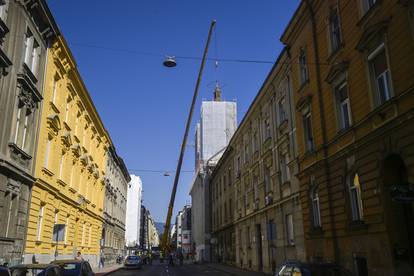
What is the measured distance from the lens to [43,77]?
21.1 metres

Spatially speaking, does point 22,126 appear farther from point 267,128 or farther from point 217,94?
point 217,94

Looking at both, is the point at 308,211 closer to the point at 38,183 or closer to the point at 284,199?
the point at 284,199

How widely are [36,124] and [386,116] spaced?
15753 millimetres

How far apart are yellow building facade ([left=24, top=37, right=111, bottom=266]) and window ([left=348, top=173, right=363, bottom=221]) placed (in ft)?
38.2

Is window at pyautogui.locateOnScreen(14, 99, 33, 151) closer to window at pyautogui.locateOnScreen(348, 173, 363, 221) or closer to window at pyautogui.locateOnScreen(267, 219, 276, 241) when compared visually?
window at pyautogui.locateOnScreen(348, 173, 363, 221)

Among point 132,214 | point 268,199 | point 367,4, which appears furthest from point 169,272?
point 132,214

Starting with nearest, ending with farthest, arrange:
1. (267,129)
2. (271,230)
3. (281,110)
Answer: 1. (281,110)
2. (271,230)
3. (267,129)

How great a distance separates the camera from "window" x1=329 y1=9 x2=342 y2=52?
16997mm

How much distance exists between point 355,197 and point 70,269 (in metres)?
10.4

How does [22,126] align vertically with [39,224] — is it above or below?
above

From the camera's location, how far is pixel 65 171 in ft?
87.2

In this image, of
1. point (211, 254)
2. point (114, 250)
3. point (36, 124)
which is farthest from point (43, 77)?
point (211, 254)

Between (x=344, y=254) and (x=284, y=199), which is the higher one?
(x=284, y=199)

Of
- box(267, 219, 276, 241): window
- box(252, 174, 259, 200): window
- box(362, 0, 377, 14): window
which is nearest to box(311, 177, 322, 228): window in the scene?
box(362, 0, 377, 14): window
